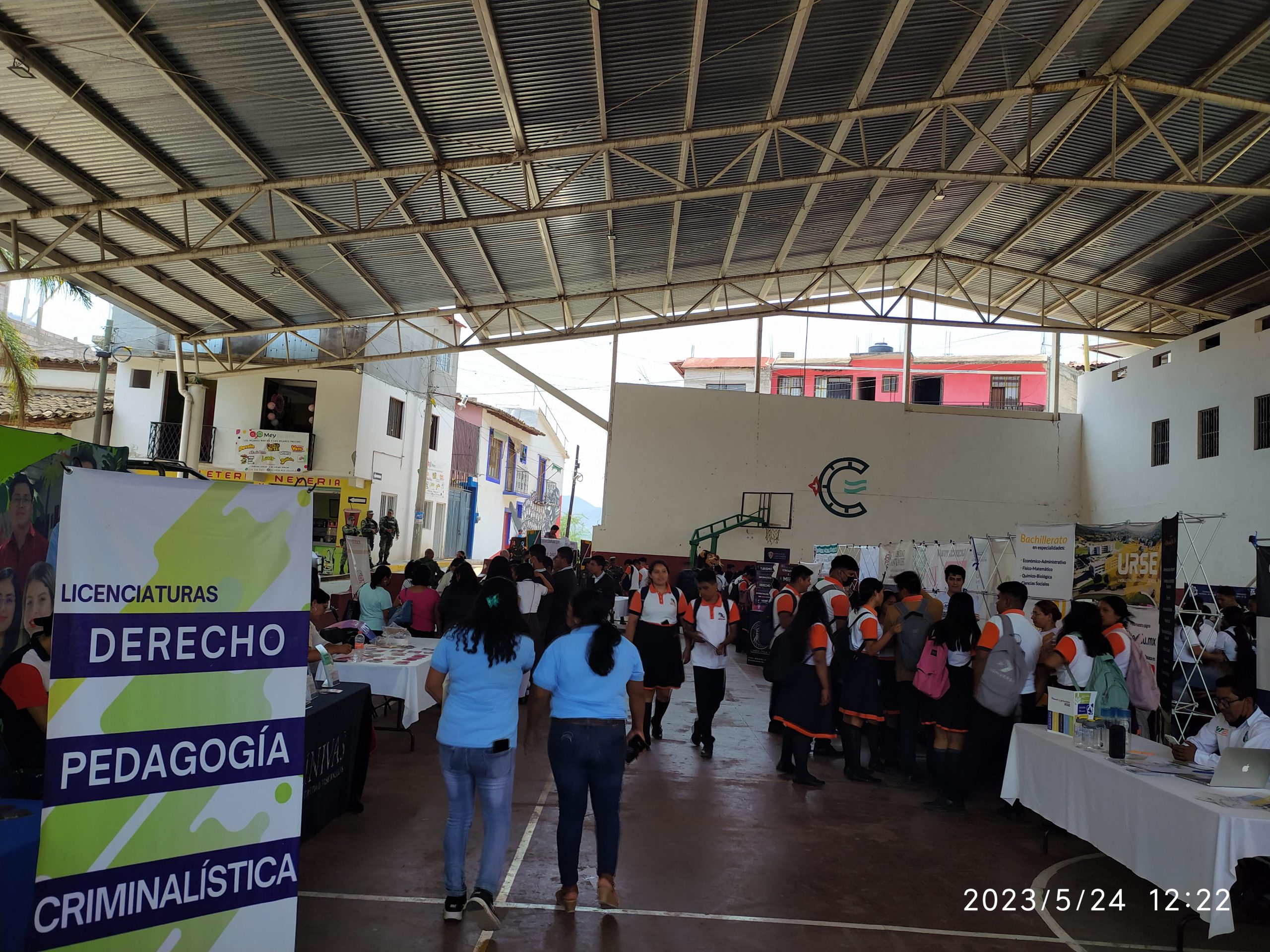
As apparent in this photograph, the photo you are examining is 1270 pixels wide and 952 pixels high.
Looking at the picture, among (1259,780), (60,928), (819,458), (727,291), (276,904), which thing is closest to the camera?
(60,928)

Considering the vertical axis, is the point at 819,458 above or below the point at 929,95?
below

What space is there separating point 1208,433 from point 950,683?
43.1 ft

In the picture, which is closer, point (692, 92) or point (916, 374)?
point (692, 92)

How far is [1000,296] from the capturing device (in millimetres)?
20000

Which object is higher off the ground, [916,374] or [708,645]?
[916,374]

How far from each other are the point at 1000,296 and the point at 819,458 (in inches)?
204

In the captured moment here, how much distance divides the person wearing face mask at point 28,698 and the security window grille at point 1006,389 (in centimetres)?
3158

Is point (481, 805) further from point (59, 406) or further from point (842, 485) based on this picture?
point (59, 406)

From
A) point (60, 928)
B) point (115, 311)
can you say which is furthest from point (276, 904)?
point (115, 311)

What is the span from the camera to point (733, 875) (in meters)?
4.57

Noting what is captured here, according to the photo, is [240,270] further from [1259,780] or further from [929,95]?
[1259,780]

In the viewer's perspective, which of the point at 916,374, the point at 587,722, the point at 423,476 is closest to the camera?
the point at 587,722

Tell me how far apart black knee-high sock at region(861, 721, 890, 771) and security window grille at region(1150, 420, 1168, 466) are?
1346 cm

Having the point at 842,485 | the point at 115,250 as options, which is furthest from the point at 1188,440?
the point at 115,250
